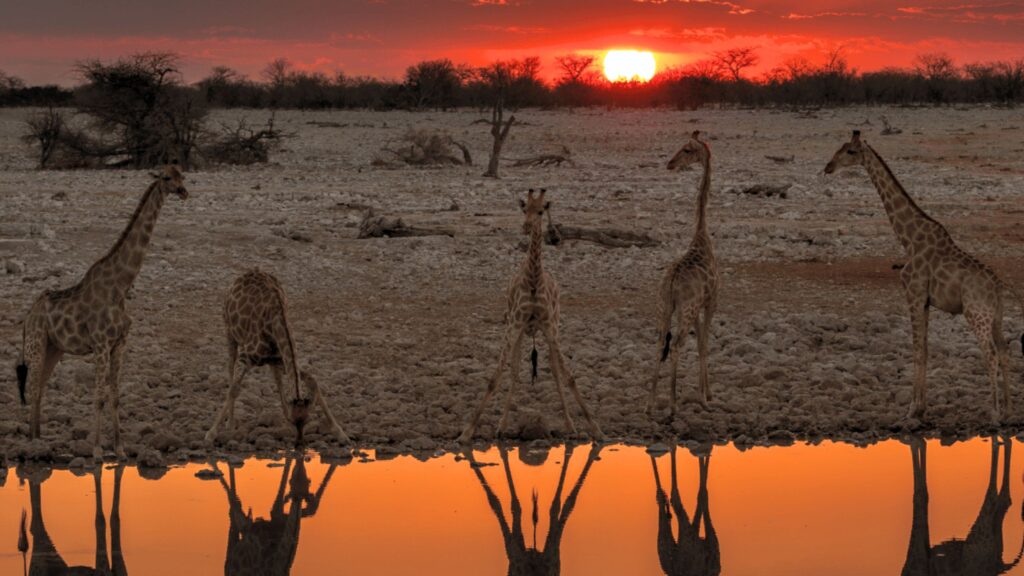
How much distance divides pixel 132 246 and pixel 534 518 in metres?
3.05

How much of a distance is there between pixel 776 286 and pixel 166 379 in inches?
268

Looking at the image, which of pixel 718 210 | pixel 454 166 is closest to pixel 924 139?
pixel 454 166

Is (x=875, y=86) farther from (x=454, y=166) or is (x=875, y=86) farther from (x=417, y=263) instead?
(x=417, y=263)

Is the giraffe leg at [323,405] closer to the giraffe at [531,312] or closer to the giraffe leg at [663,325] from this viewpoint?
the giraffe at [531,312]

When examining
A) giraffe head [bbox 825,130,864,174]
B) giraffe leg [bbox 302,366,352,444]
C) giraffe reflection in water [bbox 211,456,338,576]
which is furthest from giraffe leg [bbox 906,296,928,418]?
giraffe reflection in water [bbox 211,456,338,576]

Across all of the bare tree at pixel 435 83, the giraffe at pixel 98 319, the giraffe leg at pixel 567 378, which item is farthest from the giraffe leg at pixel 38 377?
the bare tree at pixel 435 83

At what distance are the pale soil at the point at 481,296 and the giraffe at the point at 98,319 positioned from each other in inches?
13.6

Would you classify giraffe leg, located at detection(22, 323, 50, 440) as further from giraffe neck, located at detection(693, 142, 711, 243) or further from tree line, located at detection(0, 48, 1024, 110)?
tree line, located at detection(0, 48, 1024, 110)

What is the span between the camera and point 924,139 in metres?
33.9

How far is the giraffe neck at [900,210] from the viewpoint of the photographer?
32.4 ft

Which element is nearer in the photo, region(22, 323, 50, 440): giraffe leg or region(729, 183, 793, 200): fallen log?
region(22, 323, 50, 440): giraffe leg

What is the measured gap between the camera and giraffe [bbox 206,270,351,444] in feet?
27.6

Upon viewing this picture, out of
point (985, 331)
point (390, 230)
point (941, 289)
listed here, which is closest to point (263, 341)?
point (941, 289)

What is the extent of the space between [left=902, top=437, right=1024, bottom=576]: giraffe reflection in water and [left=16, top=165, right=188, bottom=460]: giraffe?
462 centimetres
